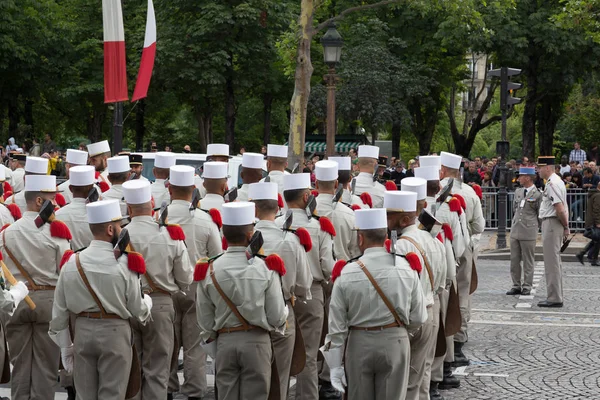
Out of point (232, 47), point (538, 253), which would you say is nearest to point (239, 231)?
point (538, 253)

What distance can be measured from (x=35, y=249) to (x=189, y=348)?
1.73m

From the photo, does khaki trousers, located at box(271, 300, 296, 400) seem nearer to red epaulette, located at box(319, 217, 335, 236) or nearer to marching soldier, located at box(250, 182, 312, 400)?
marching soldier, located at box(250, 182, 312, 400)

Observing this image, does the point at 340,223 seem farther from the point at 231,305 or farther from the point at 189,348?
the point at 231,305

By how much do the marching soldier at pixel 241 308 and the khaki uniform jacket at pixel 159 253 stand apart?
4.15 ft

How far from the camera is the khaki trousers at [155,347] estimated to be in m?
8.57

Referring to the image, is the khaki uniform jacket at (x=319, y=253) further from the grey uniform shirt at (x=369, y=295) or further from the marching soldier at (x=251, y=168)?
the grey uniform shirt at (x=369, y=295)

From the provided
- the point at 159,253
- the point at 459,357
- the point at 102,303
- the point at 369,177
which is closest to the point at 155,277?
the point at 159,253

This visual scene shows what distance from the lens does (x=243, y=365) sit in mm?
7359

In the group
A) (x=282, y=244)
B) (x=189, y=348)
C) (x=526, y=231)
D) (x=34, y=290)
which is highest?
(x=282, y=244)

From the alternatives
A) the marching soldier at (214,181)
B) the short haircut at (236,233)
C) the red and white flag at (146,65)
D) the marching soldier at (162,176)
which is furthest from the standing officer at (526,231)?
the short haircut at (236,233)

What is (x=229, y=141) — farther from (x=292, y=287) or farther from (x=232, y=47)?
(x=292, y=287)

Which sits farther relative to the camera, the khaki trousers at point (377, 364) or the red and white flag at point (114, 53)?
the red and white flag at point (114, 53)

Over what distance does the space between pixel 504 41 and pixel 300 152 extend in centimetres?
1514

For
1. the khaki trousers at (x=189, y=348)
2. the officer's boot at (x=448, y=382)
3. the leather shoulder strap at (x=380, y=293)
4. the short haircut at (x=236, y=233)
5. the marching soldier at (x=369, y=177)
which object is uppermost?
the marching soldier at (x=369, y=177)
